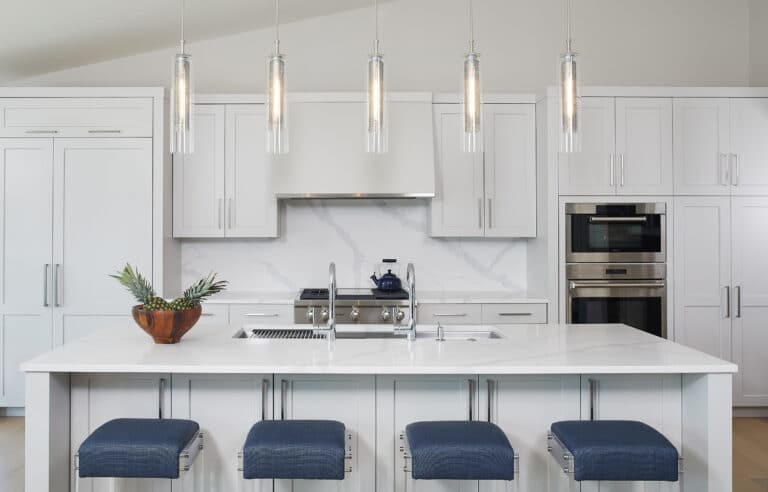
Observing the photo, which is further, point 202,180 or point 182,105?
point 202,180

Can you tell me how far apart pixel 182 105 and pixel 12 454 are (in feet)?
8.48

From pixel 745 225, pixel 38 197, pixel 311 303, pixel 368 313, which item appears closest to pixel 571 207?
pixel 745 225

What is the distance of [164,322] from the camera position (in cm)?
258

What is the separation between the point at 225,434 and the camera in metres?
2.49

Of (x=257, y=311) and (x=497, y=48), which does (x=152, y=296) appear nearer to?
(x=257, y=311)

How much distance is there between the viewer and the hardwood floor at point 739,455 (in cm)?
323

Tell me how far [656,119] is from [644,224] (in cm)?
75

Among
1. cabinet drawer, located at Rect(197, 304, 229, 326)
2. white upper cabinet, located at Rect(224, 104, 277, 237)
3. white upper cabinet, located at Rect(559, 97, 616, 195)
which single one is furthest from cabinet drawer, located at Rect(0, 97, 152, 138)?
white upper cabinet, located at Rect(559, 97, 616, 195)

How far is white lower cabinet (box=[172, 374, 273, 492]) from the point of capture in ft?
8.15

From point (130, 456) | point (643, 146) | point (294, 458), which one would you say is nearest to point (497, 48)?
point (643, 146)

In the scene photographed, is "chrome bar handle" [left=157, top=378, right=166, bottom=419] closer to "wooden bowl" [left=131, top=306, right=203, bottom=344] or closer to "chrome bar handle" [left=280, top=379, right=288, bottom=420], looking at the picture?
"wooden bowl" [left=131, top=306, right=203, bottom=344]

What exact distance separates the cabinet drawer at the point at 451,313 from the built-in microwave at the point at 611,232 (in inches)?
29.2

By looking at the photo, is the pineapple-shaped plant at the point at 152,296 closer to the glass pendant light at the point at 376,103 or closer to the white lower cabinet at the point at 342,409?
the white lower cabinet at the point at 342,409

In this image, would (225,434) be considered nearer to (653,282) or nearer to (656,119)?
(653,282)
